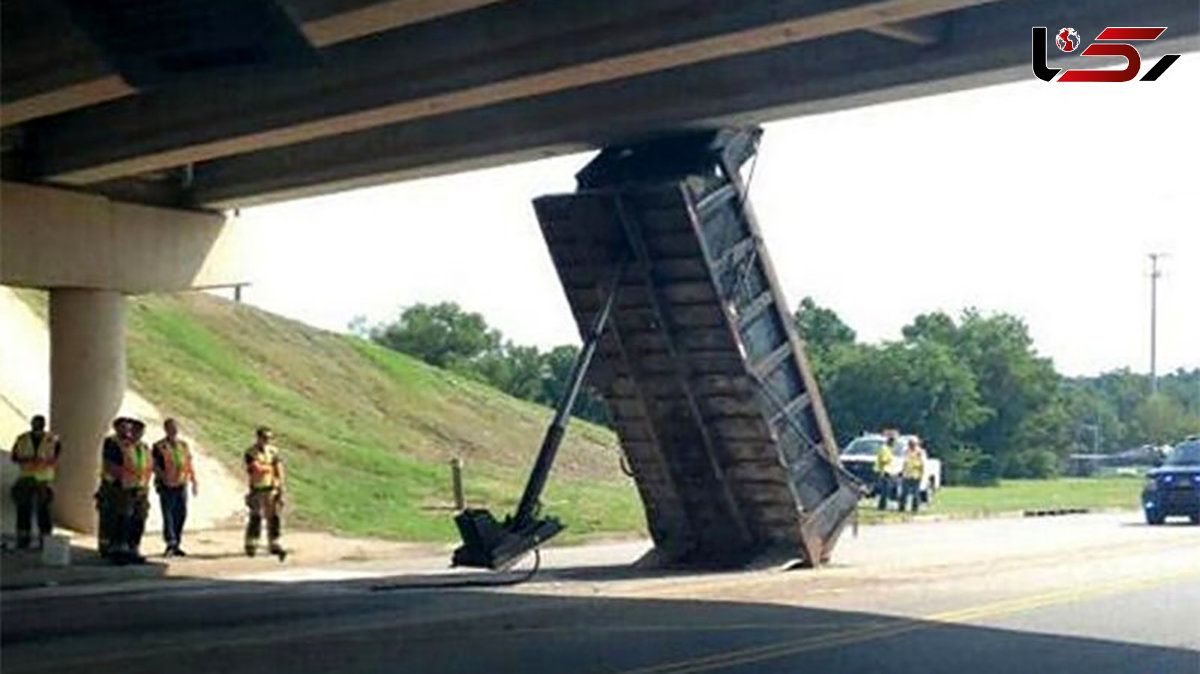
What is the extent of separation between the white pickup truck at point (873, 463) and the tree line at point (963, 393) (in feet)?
21.2

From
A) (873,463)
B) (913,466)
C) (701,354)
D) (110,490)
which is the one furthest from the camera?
(873,463)

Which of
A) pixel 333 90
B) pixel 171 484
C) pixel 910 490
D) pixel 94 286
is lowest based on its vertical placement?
pixel 910 490

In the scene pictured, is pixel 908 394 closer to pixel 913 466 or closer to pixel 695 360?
pixel 913 466

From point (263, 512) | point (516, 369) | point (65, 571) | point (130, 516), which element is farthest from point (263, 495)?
point (516, 369)

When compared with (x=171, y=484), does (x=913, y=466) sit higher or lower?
lower

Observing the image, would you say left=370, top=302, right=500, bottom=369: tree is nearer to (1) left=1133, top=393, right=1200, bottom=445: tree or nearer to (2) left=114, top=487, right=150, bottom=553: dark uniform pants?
(1) left=1133, top=393, right=1200, bottom=445: tree

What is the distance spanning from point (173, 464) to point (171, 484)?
25cm

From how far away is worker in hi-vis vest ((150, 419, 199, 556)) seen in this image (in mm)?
22797

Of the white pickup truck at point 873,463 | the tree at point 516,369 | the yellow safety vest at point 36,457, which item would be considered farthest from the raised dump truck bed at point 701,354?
the tree at point 516,369

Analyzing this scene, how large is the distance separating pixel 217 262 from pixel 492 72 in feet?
34.2

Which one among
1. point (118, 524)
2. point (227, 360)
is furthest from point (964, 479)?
point (118, 524)

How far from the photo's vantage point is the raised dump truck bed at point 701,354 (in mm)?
20109

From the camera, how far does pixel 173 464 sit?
23.0 metres

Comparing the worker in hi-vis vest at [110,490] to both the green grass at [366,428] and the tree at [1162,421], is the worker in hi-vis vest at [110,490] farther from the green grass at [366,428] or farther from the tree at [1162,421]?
the tree at [1162,421]
